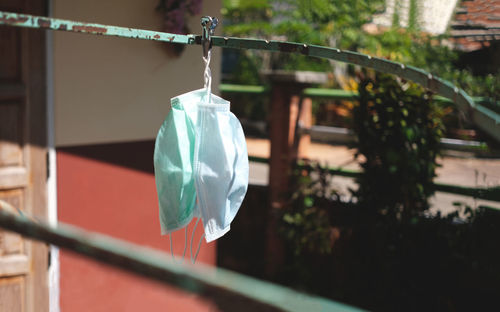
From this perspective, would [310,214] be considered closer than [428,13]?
Yes

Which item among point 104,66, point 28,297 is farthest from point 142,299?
point 104,66

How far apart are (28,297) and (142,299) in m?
0.80

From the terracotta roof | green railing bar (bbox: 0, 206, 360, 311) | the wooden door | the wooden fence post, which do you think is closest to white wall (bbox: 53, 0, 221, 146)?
the wooden door

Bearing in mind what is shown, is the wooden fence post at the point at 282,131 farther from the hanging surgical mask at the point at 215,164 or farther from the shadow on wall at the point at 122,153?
the hanging surgical mask at the point at 215,164

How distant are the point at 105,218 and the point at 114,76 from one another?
873 millimetres

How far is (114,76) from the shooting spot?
296 centimetres

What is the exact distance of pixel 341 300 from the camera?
3.64 metres

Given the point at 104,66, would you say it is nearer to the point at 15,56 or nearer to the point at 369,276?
the point at 15,56

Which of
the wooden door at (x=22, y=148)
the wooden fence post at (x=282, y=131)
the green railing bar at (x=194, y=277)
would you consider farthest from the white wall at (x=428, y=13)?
the green railing bar at (x=194, y=277)

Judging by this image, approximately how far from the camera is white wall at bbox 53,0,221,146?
2.72 meters


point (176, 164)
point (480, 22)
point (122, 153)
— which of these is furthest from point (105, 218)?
point (480, 22)

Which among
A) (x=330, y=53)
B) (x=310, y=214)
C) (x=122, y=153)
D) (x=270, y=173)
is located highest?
(x=330, y=53)

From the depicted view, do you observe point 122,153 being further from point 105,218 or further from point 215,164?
point 215,164

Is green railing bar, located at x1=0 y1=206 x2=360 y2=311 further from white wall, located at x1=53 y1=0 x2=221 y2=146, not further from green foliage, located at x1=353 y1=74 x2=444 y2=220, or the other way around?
green foliage, located at x1=353 y1=74 x2=444 y2=220
